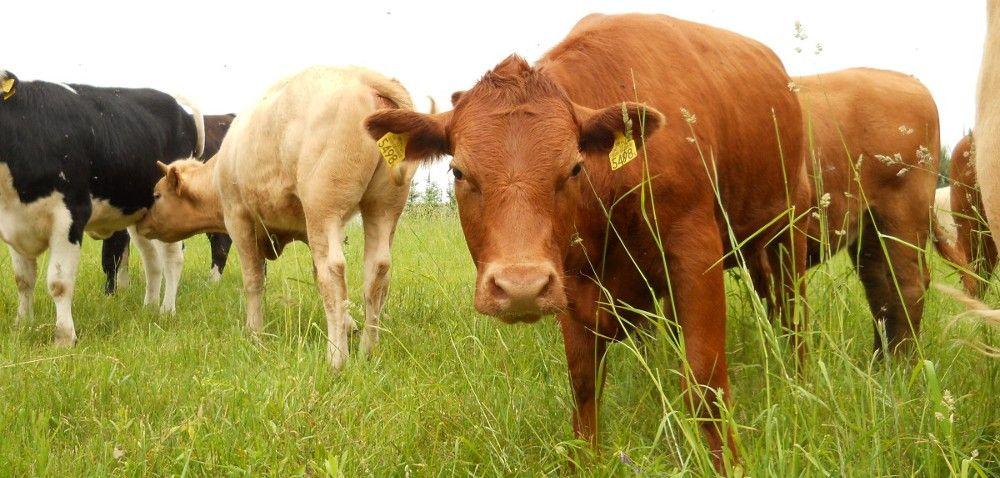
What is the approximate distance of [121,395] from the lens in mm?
4266

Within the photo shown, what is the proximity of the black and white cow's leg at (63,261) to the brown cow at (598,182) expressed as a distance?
13.2 feet

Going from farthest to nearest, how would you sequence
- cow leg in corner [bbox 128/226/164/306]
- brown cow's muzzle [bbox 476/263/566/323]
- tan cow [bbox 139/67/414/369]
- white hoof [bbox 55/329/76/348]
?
cow leg in corner [bbox 128/226/164/306] → white hoof [bbox 55/329/76/348] → tan cow [bbox 139/67/414/369] → brown cow's muzzle [bbox 476/263/566/323]

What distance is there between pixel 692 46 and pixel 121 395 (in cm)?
303

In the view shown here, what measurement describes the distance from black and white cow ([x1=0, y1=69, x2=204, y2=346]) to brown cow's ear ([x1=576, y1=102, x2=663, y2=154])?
448 centimetres

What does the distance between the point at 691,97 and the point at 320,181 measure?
100.0 inches

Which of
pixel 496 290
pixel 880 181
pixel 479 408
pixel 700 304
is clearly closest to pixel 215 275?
pixel 880 181

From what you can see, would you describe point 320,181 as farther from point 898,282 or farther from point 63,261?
point 898,282

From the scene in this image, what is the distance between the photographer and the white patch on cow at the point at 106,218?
7.52 meters

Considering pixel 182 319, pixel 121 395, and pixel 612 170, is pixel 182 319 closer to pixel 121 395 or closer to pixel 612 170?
pixel 121 395

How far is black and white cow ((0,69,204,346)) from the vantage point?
21.4 feet

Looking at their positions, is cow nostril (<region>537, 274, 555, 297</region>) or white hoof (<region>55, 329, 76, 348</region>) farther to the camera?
white hoof (<region>55, 329, 76, 348</region>)

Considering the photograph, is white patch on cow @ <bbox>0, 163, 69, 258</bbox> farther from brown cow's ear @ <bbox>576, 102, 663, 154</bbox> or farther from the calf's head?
brown cow's ear @ <bbox>576, 102, 663, 154</bbox>

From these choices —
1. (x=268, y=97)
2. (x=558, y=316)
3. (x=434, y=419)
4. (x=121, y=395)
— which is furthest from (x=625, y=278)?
(x=268, y=97)

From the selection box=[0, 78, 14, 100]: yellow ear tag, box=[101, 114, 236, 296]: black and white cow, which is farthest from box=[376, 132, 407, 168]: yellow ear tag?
box=[101, 114, 236, 296]: black and white cow
